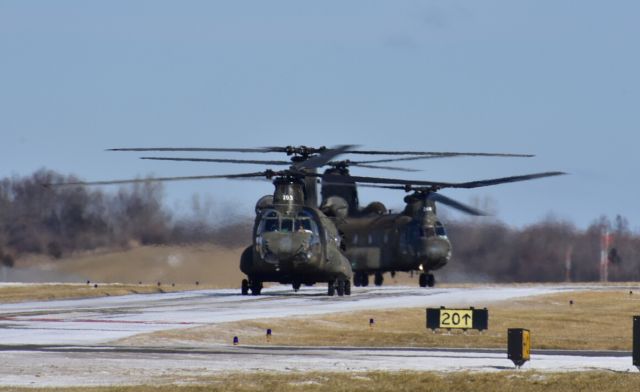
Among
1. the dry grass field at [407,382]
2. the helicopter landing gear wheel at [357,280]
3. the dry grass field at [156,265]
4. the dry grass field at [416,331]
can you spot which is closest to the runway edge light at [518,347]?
the dry grass field at [407,382]

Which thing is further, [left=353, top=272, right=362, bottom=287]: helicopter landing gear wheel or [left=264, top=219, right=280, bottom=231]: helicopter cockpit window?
[left=353, top=272, right=362, bottom=287]: helicopter landing gear wheel

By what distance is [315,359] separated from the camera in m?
35.4

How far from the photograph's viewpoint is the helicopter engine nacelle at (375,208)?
8338 centimetres

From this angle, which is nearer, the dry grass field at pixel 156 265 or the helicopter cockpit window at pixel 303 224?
the helicopter cockpit window at pixel 303 224

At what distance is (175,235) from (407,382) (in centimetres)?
4523

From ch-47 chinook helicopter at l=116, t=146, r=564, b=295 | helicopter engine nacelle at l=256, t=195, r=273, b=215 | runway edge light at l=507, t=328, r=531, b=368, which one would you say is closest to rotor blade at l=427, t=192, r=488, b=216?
ch-47 chinook helicopter at l=116, t=146, r=564, b=295

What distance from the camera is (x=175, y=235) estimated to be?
74.7 meters

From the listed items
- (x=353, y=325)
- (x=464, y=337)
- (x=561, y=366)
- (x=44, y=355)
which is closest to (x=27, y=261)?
(x=353, y=325)

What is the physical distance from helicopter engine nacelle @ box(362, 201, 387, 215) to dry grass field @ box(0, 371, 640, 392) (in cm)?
5100

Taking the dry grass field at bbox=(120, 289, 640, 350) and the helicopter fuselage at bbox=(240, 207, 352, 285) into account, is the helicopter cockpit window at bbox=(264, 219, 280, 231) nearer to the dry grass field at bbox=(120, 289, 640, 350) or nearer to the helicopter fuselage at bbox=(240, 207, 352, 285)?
the helicopter fuselage at bbox=(240, 207, 352, 285)

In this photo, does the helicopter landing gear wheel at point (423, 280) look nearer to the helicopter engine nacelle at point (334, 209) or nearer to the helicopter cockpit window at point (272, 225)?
the helicopter engine nacelle at point (334, 209)

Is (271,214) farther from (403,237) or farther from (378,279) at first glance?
(378,279)

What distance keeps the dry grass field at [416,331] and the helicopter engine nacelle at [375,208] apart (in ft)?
62.6

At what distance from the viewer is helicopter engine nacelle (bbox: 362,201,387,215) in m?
83.4
